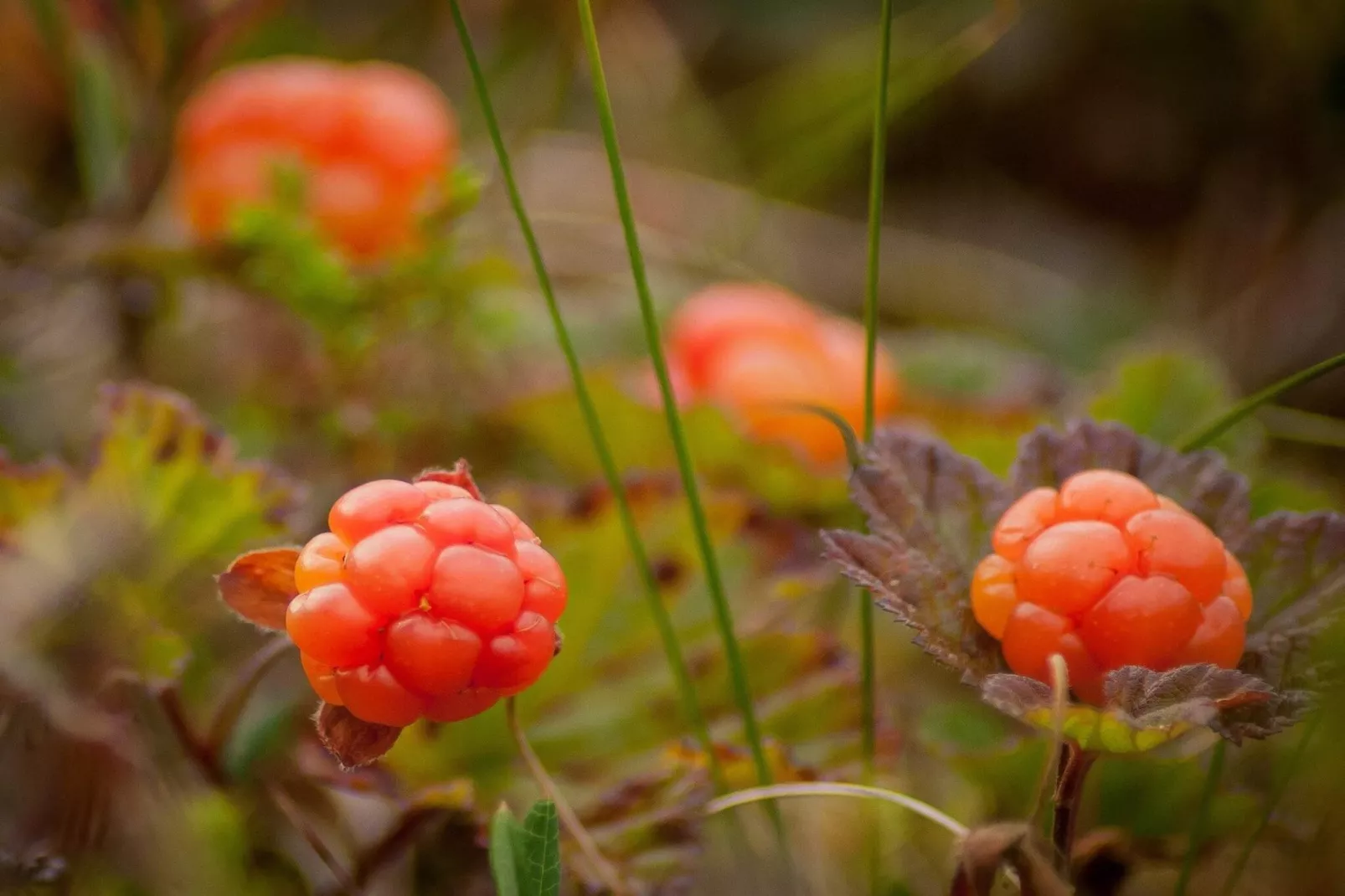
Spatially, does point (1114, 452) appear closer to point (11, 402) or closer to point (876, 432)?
point (876, 432)

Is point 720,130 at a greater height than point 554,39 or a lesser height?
lesser

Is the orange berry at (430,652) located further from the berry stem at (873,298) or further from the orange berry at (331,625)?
the berry stem at (873,298)

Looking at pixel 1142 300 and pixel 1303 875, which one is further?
pixel 1142 300

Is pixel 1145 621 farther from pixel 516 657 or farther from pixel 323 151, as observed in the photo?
pixel 323 151

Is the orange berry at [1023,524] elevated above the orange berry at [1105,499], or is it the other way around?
the orange berry at [1105,499]

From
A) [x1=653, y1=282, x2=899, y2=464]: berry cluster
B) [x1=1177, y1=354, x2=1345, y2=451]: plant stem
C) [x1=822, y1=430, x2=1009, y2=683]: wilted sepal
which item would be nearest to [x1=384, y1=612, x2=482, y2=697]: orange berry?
[x1=822, y1=430, x2=1009, y2=683]: wilted sepal

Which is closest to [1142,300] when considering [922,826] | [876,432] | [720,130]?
[720,130]

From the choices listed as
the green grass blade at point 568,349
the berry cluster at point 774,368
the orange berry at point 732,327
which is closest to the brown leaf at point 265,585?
the green grass blade at point 568,349
